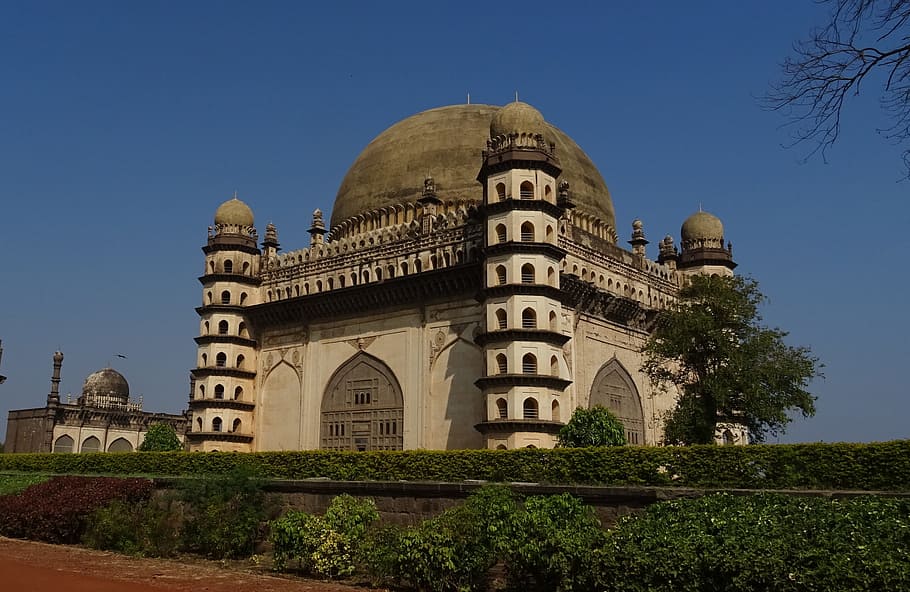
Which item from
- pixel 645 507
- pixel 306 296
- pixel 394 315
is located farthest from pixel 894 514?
pixel 306 296

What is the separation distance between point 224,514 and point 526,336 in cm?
1368

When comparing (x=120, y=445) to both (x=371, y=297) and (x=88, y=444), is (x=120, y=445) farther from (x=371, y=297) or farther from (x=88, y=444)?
(x=371, y=297)

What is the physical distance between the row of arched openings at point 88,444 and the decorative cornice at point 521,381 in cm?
3487

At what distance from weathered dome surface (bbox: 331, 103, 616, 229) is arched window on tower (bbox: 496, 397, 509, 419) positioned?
38.3 feet

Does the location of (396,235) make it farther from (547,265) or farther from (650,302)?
(650,302)

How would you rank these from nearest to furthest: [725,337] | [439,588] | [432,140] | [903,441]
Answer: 1. [439,588]
2. [903,441]
3. [725,337]
4. [432,140]

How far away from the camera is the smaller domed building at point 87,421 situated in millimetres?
51406

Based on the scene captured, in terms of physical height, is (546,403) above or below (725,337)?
below

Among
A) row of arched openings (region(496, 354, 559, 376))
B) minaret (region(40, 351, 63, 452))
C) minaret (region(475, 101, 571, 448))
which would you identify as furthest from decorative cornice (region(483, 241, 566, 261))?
minaret (region(40, 351, 63, 452))

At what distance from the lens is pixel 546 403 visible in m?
28.0

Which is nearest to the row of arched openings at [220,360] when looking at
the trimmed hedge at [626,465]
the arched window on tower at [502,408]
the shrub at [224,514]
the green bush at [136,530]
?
the trimmed hedge at [626,465]

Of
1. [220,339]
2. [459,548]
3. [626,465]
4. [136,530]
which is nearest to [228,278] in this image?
[220,339]

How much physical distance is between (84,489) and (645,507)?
14339mm

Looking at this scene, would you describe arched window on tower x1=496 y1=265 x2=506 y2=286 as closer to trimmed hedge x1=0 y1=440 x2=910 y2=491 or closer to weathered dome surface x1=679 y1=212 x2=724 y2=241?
trimmed hedge x1=0 y1=440 x2=910 y2=491
